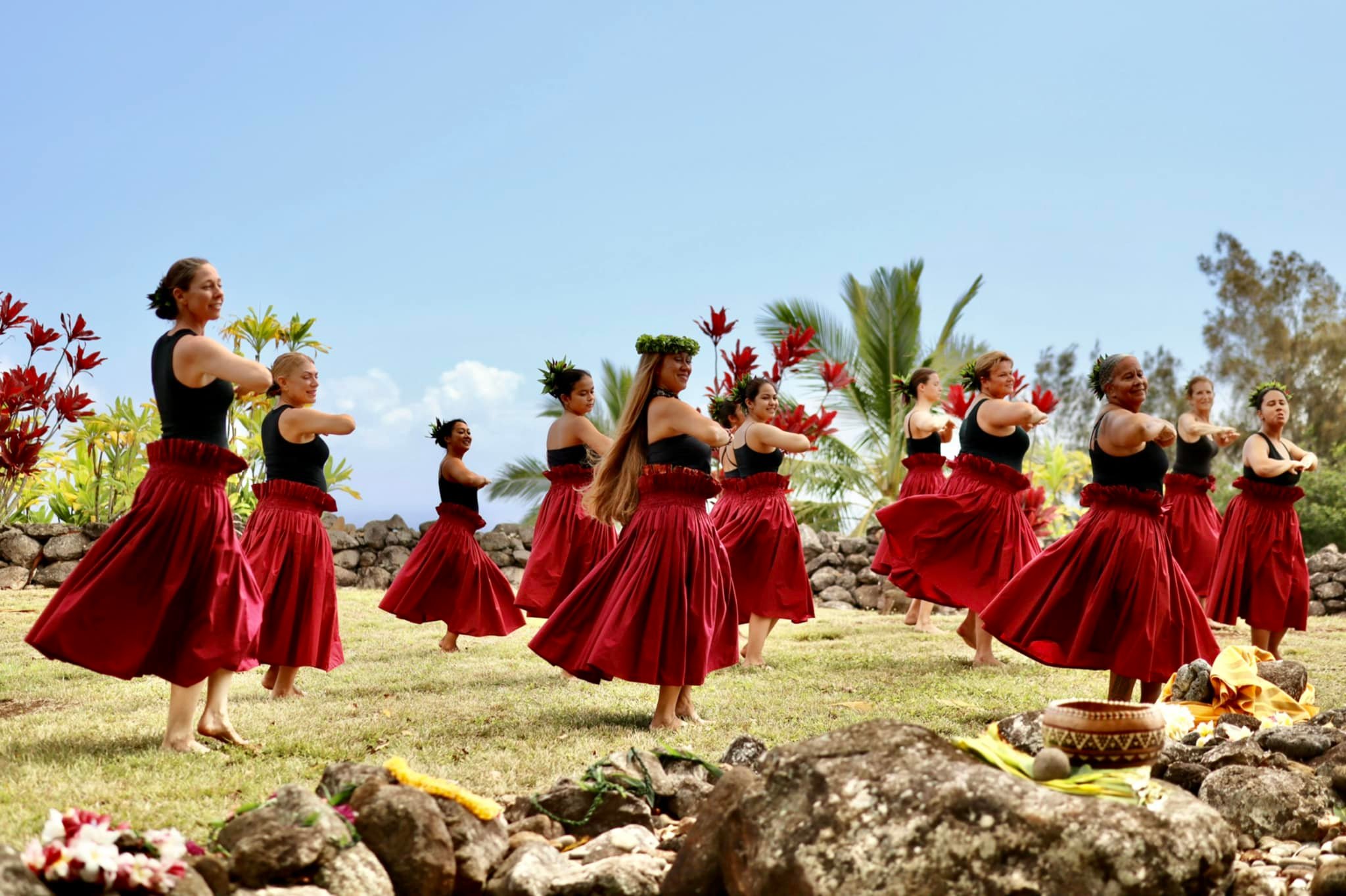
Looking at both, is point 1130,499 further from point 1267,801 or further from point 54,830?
point 54,830

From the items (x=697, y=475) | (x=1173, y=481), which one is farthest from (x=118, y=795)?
(x=1173, y=481)

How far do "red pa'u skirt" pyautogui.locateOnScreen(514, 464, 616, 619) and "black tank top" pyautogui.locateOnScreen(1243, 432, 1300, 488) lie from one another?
465 cm

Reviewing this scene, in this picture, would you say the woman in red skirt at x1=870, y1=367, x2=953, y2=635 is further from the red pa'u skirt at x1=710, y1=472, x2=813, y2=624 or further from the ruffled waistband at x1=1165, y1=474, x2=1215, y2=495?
the ruffled waistband at x1=1165, y1=474, x2=1215, y2=495

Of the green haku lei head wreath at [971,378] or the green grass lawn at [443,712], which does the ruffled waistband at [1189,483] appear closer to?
the green grass lawn at [443,712]

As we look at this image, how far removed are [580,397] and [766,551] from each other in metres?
1.66

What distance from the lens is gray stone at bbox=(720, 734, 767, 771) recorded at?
4.63m

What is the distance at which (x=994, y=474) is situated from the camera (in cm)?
792

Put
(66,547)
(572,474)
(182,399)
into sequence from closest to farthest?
(182,399) → (572,474) → (66,547)

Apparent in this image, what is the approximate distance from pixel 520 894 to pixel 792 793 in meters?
0.82

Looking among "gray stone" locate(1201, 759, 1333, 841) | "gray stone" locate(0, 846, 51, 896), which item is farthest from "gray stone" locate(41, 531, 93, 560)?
"gray stone" locate(1201, 759, 1333, 841)

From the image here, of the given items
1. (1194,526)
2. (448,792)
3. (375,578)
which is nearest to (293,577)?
(448,792)

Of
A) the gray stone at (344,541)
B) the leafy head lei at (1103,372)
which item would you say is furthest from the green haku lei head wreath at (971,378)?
the gray stone at (344,541)

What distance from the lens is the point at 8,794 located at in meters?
4.15

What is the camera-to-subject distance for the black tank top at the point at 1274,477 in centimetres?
846
